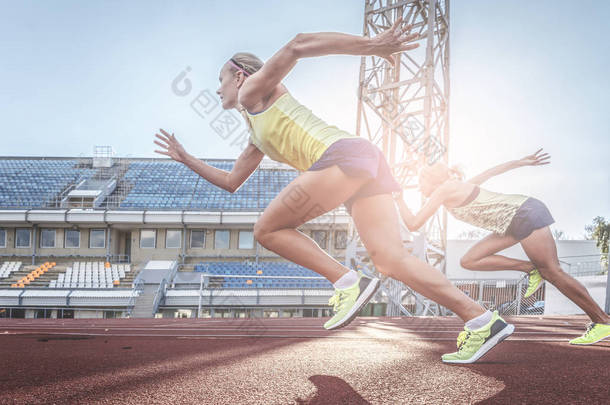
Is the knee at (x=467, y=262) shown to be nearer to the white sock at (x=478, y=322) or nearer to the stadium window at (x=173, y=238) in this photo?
the white sock at (x=478, y=322)

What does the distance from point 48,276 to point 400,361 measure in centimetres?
2159

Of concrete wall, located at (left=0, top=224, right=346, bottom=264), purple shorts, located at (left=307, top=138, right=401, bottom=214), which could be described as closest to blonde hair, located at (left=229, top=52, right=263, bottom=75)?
purple shorts, located at (left=307, top=138, right=401, bottom=214)

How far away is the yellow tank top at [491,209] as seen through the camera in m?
3.25

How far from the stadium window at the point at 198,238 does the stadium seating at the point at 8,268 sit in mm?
8224

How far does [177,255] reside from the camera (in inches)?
903

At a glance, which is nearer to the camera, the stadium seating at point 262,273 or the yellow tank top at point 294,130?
the yellow tank top at point 294,130

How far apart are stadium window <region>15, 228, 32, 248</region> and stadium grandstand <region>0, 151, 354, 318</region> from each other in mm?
52

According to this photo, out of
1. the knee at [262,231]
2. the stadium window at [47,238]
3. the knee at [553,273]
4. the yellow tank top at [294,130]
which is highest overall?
the yellow tank top at [294,130]

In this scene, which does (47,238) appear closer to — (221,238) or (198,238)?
(198,238)

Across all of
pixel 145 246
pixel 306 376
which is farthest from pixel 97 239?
pixel 306 376

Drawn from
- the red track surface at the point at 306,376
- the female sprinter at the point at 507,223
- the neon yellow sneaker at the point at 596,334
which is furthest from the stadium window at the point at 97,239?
the neon yellow sneaker at the point at 596,334

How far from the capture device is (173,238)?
2333cm

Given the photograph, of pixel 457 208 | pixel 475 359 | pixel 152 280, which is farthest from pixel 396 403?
pixel 152 280

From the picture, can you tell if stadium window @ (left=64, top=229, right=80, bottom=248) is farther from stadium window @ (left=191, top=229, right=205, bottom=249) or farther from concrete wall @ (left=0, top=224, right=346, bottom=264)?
stadium window @ (left=191, top=229, right=205, bottom=249)
